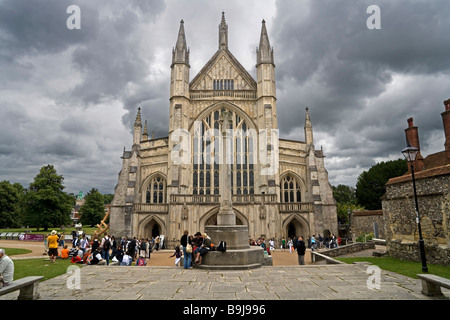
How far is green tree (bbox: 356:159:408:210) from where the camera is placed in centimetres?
4149

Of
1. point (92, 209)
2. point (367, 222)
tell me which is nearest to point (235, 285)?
point (367, 222)

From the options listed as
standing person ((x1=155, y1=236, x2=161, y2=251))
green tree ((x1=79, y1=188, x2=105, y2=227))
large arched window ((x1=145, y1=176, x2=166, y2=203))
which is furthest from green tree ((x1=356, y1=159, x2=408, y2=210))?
green tree ((x1=79, y1=188, x2=105, y2=227))

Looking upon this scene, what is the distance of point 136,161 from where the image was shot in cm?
2994

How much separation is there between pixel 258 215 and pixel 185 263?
54.0 ft

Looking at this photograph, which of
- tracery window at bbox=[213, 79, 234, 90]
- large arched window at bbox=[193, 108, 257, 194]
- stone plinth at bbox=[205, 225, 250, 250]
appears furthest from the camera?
tracery window at bbox=[213, 79, 234, 90]

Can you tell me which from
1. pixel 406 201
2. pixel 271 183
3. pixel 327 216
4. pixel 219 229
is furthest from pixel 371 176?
pixel 219 229

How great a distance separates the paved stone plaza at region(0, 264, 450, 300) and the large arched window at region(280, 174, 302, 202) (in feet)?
67.6

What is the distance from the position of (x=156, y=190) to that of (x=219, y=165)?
7.73 m

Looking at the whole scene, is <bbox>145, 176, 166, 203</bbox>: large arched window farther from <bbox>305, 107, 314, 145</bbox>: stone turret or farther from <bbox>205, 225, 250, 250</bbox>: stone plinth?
<bbox>205, 225, 250, 250</bbox>: stone plinth

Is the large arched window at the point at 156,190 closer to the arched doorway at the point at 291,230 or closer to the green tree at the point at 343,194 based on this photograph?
the arched doorway at the point at 291,230

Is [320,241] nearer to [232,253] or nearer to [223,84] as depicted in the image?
[232,253]

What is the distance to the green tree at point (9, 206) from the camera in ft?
153

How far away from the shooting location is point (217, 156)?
97.2 ft
